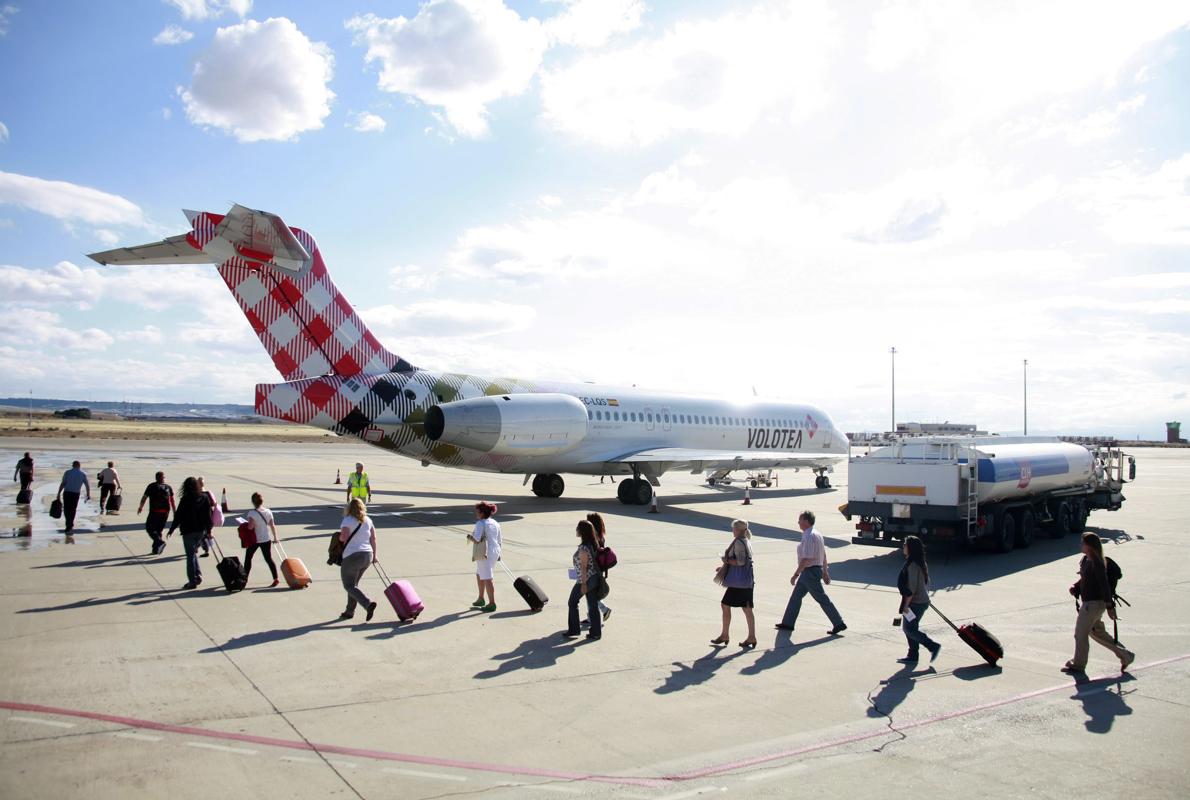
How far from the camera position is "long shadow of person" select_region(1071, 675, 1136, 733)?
290 inches

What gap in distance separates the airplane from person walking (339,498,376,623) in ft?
37.5

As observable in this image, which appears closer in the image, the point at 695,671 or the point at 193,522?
the point at 695,671

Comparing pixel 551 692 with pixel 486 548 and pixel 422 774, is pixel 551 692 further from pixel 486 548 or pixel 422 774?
pixel 486 548

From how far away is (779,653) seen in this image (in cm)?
956

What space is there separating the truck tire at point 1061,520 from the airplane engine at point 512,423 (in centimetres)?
1308

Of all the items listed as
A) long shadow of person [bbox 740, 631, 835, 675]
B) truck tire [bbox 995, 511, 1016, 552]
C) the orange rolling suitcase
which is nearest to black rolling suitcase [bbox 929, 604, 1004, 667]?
long shadow of person [bbox 740, 631, 835, 675]

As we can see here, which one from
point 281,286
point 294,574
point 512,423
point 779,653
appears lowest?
point 779,653

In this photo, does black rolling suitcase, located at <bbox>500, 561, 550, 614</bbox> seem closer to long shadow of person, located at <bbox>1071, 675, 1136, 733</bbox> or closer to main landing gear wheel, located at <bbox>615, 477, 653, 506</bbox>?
long shadow of person, located at <bbox>1071, 675, 1136, 733</bbox>

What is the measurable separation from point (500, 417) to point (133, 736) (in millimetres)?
18038

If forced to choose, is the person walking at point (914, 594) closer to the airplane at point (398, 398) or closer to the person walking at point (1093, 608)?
the person walking at point (1093, 608)

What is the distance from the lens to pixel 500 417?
24234mm

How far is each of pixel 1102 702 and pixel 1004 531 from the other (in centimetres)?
1031

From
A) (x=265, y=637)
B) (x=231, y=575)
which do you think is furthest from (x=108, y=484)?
(x=265, y=637)

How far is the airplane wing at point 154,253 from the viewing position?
19141 mm
